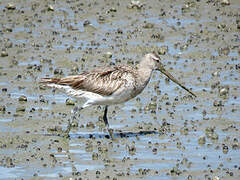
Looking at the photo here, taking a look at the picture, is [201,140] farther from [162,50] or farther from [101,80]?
[162,50]

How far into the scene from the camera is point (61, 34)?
75.5 feet

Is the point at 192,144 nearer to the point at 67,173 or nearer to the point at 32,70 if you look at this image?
the point at 67,173

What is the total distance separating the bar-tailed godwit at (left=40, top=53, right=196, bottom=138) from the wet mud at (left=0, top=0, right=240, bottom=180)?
0.63 meters

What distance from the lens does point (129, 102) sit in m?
17.3

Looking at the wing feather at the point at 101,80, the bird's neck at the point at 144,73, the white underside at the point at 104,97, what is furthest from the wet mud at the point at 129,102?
the bird's neck at the point at 144,73

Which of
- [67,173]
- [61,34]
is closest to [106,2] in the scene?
[61,34]

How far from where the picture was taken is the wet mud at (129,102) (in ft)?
42.3

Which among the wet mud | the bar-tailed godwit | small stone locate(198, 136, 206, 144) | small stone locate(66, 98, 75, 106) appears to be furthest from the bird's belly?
small stone locate(66, 98, 75, 106)

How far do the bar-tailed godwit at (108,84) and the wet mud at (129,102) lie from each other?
0.63 m

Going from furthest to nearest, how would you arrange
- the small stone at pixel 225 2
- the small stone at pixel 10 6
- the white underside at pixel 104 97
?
the small stone at pixel 225 2
the small stone at pixel 10 6
the white underside at pixel 104 97

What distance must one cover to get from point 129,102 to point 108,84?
2.88m

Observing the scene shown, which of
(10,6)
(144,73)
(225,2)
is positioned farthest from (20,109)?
(225,2)


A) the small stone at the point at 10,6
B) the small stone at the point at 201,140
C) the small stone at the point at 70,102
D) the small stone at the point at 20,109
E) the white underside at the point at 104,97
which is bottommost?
the small stone at the point at 201,140

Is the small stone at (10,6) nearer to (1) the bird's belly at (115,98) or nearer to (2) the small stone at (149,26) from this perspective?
(2) the small stone at (149,26)
